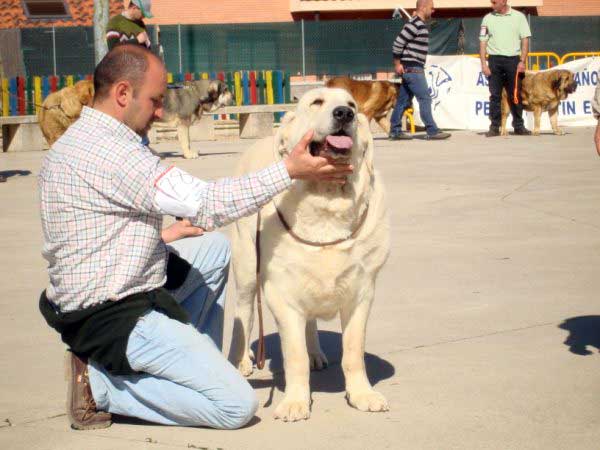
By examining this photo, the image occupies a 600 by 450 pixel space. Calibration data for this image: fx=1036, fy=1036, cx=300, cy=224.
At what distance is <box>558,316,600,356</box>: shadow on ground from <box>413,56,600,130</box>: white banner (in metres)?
12.8

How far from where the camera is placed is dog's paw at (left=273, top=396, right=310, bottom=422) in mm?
4098

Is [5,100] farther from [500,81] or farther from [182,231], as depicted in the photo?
[182,231]

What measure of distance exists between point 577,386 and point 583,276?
7.62ft

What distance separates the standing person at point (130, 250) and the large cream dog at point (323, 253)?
0.23m

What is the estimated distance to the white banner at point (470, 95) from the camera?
1803 centimetres

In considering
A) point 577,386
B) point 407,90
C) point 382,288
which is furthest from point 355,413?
point 407,90

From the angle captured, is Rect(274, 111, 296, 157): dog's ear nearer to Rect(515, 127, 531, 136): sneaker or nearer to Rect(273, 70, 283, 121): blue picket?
Rect(515, 127, 531, 136): sneaker

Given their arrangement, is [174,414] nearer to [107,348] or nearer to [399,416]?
Result: [107,348]

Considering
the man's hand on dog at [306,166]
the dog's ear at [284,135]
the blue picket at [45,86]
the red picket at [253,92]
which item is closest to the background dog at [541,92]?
the red picket at [253,92]

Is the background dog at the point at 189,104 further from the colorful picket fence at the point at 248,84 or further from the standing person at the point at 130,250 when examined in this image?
the standing person at the point at 130,250

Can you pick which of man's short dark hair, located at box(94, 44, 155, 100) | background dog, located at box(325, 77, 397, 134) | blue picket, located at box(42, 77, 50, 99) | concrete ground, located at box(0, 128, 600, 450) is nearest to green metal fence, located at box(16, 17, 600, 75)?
blue picket, located at box(42, 77, 50, 99)

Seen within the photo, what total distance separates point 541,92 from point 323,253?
12981 mm

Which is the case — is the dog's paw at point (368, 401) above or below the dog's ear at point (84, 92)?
below

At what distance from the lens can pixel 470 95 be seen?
18219 millimetres
